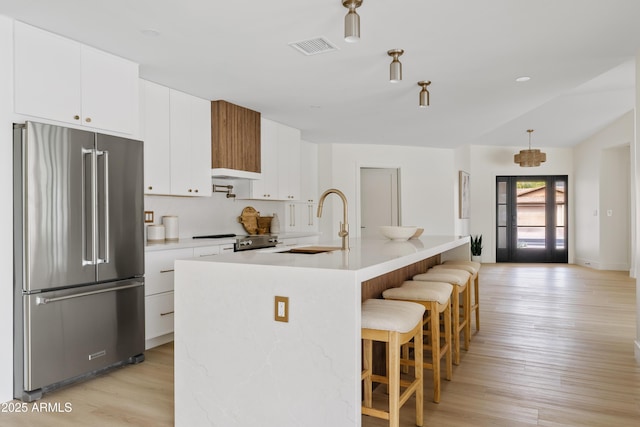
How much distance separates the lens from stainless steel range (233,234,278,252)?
434cm

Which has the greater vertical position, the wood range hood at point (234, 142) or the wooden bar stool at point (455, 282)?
the wood range hood at point (234, 142)

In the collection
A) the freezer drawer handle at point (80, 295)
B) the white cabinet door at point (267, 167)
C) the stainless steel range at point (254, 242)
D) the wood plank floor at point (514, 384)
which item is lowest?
the wood plank floor at point (514, 384)

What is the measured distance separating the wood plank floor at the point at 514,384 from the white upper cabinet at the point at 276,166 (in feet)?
6.96

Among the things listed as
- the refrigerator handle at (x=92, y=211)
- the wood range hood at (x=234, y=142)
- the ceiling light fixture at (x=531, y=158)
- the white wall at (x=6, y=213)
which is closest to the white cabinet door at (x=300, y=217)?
the wood range hood at (x=234, y=142)

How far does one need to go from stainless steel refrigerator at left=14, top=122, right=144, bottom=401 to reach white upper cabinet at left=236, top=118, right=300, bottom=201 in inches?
78.9

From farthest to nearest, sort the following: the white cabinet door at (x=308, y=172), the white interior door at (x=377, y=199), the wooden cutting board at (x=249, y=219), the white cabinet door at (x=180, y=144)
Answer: the white interior door at (x=377, y=199), the white cabinet door at (x=308, y=172), the wooden cutting board at (x=249, y=219), the white cabinet door at (x=180, y=144)

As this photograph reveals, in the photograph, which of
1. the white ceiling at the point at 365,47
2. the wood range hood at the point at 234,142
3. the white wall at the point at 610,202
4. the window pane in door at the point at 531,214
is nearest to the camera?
the white ceiling at the point at 365,47

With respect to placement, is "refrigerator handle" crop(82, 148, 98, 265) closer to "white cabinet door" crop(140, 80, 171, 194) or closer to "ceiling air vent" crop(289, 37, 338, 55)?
"white cabinet door" crop(140, 80, 171, 194)

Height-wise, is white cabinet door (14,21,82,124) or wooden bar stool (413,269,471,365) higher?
white cabinet door (14,21,82,124)

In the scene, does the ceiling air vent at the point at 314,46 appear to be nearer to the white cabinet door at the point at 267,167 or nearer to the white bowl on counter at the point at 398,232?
the white bowl on counter at the point at 398,232

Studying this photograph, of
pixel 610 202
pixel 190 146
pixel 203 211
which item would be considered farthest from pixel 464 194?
pixel 190 146

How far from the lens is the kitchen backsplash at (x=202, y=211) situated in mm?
4406

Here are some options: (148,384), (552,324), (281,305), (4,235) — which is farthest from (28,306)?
(552,324)

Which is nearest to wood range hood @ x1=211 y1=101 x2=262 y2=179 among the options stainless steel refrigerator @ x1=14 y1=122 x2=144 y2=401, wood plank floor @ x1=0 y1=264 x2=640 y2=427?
stainless steel refrigerator @ x1=14 y1=122 x2=144 y2=401
